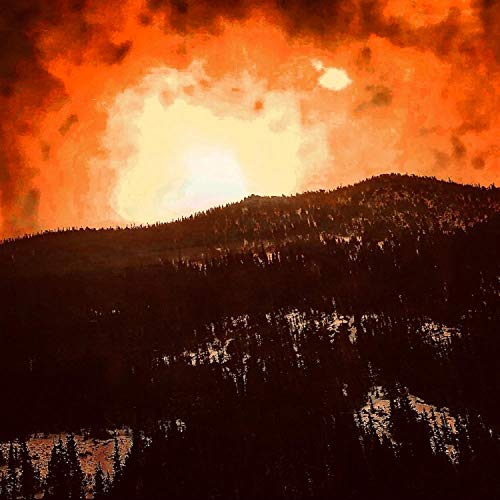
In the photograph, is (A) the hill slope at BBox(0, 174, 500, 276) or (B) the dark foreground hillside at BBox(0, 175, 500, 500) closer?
(B) the dark foreground hillside at BBox(0, 175, 500, 500)

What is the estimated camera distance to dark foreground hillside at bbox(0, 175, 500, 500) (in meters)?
22.4

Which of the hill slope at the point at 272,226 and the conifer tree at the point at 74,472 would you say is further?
the hill slope at the point at 272,226

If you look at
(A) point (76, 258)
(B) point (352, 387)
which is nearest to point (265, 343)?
(B) point (352, 387)

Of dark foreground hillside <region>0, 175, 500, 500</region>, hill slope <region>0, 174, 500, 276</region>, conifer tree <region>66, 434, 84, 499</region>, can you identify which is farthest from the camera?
hill slope <region>0, 174, 500, 276</region>

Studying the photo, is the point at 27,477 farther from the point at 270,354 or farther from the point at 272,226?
the point at 272,226

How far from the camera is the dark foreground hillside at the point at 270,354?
73.5ft

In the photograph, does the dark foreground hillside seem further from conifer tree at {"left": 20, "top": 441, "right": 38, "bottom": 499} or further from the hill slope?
the hill slope

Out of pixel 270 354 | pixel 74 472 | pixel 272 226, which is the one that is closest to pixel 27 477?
pixel 74 472

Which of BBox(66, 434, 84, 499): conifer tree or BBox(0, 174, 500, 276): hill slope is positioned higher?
BBox(0, 174, 500, 276): hill slope

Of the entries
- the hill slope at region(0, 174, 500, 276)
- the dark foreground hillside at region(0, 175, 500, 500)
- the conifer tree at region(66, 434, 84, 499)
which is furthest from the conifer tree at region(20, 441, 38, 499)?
the hill slope at region(0, 174, 500, 276)

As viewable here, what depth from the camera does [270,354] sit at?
37.8 meters

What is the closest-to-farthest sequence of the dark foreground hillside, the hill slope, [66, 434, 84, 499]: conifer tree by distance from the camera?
[66, 434, 84, 499]: conifer tree
the dark foreground hillside
the hill slope

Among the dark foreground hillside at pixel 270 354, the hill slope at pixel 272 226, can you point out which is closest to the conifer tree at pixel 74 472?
the dark foreground hillside at pixel 270 354

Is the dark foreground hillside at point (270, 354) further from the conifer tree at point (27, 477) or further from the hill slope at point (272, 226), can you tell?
the hill slope at point (272, 226)
